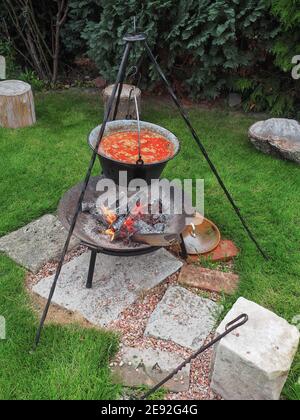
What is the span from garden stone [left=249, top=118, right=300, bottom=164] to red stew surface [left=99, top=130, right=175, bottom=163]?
7.64ft

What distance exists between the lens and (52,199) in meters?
4.55

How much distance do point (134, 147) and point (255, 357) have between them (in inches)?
64.3

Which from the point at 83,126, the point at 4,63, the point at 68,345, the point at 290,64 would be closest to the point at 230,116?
the point at 290,64

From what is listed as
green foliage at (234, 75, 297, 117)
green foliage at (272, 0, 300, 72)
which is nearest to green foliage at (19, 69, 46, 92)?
green foliage at (234, 75, 297, 117)

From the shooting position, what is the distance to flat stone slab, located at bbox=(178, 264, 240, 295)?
3617mm

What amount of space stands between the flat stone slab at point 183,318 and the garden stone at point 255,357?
16.7 inches

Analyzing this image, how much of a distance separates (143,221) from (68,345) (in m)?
1.14

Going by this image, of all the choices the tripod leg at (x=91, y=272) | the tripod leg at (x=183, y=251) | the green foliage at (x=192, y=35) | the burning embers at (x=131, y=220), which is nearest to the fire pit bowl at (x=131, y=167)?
the burning embers at (x=131, y=220)

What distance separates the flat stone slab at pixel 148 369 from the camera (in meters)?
2.91

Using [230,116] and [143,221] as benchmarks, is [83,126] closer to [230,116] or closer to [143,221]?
[230,116]

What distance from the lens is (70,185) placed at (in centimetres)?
478

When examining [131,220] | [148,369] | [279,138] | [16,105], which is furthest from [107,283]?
[16,105]

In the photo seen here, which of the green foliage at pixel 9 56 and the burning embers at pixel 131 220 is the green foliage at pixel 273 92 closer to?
the burning embers at pixel 131 220
